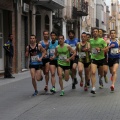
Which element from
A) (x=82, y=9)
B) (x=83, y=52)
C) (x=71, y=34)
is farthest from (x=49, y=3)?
(x=82, y=9)

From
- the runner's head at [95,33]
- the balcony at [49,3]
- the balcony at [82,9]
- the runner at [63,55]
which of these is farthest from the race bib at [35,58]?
the balcony at [82,9]

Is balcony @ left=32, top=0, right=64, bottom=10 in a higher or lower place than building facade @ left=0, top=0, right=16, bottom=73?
higher

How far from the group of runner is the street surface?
0.47 m

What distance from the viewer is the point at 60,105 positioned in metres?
11.3

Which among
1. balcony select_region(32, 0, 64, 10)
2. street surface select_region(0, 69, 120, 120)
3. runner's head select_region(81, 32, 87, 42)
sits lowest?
street surface select_region(0, 69, 120, 120)

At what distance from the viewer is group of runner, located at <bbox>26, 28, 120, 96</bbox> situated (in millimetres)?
13289

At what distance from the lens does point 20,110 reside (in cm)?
1066

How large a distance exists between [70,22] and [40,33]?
38.2 feet

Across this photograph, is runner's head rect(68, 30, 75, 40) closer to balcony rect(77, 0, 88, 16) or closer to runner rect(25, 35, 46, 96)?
runner rect(25, 35, 46, 96)

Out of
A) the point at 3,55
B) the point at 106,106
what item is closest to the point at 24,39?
the point at 3,55

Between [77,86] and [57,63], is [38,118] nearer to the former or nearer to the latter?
[57,63]

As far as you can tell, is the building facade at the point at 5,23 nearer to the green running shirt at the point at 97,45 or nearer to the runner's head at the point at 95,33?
the green running shirt at the point at 97,45

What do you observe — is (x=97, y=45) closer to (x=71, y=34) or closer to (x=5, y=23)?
(x=71, y=34)

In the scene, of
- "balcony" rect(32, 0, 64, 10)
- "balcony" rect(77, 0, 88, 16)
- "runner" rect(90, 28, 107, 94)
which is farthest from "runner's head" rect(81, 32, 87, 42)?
"balcony" rect(77, 0, 88, 16)
